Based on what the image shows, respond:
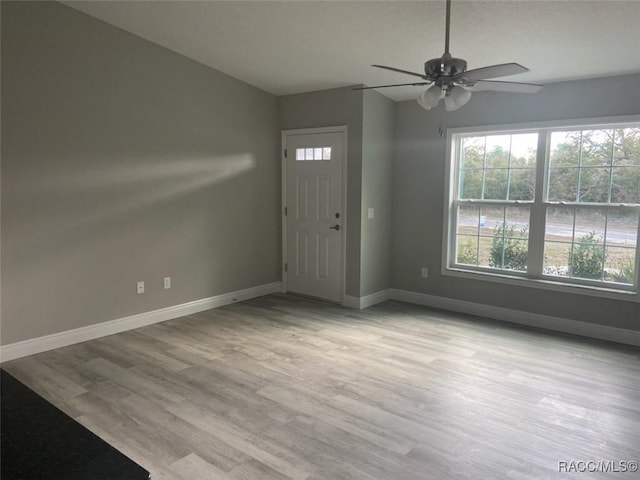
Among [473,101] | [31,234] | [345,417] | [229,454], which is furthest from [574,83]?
[31,234]

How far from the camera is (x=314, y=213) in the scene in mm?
5504

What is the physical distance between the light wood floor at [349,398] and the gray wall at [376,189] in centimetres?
91

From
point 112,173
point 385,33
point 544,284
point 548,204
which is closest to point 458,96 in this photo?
point 385,33

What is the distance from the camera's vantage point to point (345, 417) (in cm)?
276

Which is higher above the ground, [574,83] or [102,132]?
[574,83]

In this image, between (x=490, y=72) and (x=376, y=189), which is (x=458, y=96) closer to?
(x=490, y=72)

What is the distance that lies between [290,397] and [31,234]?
2.52 metres

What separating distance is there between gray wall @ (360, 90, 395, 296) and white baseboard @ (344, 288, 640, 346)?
14 cm

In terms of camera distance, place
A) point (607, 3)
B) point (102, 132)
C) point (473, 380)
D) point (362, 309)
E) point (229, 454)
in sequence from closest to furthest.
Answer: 1. point (229, 454)
2. point (607, 3)
3. point (473, 380)
4. point (102, 132)
5. point (362, 309)

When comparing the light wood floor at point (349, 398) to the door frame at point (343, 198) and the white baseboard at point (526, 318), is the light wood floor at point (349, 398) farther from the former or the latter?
the door frame at point (343, 198)

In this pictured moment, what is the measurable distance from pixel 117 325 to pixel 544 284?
4.24 meters

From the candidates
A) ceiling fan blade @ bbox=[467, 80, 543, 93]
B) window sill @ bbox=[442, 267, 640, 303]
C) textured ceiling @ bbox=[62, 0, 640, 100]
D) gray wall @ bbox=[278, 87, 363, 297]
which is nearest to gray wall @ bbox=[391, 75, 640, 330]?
window sill @ bbox=[442, 267, 640, 303]

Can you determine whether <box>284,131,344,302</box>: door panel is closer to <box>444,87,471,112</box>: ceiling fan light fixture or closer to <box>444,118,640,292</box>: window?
<box>444,118,640,292</box>: window

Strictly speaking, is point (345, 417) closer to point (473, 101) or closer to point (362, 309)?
point (362, 309)
